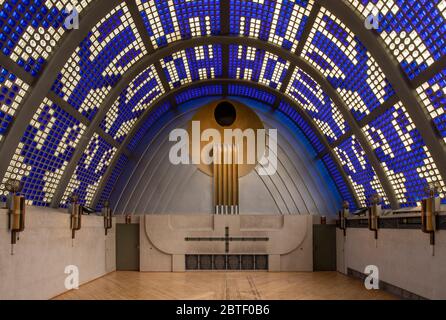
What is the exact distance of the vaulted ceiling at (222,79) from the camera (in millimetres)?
16469

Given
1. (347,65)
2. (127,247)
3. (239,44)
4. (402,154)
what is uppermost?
(239,44)

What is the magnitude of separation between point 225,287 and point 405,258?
254 inches

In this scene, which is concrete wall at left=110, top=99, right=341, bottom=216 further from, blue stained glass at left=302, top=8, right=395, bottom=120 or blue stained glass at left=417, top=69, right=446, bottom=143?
blue stained glass at left=417, top=69, right=446, bottom=143

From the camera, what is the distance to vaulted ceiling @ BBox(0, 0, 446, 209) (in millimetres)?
16469

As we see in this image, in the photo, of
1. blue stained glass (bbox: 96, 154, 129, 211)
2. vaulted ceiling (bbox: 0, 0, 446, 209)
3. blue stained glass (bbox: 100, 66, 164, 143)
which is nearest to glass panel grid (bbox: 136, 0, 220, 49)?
vaulted ceiling (bbox: 0, 0, 446, 209)

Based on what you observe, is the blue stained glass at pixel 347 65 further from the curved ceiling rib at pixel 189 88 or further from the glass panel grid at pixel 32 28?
the glass panel grid at pixel 32 28

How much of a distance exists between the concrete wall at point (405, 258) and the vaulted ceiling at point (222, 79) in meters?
3.59

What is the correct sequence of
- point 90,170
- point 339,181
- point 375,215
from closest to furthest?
point 375,215, point 90,170, point 339,181

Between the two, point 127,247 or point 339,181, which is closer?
point 127,247

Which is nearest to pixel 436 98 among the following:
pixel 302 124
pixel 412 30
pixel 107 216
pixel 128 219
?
pixel 412 30

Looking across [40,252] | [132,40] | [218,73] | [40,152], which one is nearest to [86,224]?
[40,152]

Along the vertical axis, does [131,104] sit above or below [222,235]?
above

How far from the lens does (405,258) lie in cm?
1474

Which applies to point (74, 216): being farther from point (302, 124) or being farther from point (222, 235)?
point (302, 124)
